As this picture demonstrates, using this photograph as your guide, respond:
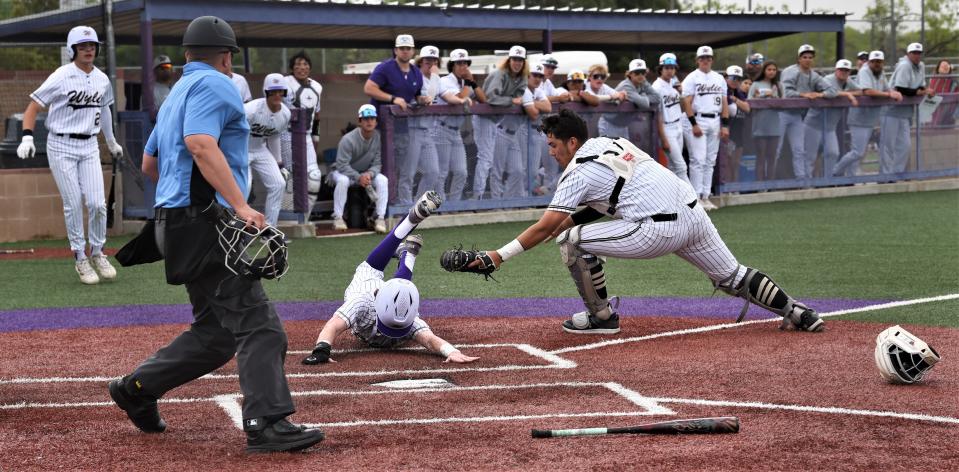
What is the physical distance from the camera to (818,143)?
767 inches

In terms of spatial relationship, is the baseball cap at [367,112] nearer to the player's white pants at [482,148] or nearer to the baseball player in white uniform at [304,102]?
the baseball player in white uniform at [304,102]

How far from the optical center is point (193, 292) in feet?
17.7

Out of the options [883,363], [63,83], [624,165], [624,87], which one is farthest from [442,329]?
[624,87]

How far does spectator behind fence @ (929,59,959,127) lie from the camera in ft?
68.8

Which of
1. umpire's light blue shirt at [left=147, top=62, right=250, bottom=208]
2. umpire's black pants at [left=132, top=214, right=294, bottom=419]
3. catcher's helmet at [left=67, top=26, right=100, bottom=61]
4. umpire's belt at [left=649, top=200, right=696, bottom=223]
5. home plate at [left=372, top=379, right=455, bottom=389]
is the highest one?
catcher's helmet at [left=67, top=26, right=100, bottom=61]

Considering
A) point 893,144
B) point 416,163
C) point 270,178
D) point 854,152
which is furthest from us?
point 893,144

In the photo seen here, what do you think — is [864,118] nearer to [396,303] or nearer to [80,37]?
[80,37]

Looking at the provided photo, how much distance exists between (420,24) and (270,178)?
5619 millimetres

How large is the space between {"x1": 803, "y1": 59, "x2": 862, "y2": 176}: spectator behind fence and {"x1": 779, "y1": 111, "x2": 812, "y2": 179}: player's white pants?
0.39 feet

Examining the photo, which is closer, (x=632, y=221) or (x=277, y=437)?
(x=277, y=437)

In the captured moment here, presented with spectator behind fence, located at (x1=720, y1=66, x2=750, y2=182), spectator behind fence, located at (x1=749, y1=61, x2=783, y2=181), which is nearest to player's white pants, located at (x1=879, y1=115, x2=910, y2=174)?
spectator behind fence, located at (x1=749, y1=61, x2=783, y2=181)

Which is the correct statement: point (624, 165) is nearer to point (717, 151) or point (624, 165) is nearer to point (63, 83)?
point (63, 83)

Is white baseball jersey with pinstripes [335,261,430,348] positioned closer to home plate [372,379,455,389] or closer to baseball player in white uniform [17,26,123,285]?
home plate [372,379,455,389]

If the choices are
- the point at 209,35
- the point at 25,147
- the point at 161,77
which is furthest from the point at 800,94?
the point at 209,35
